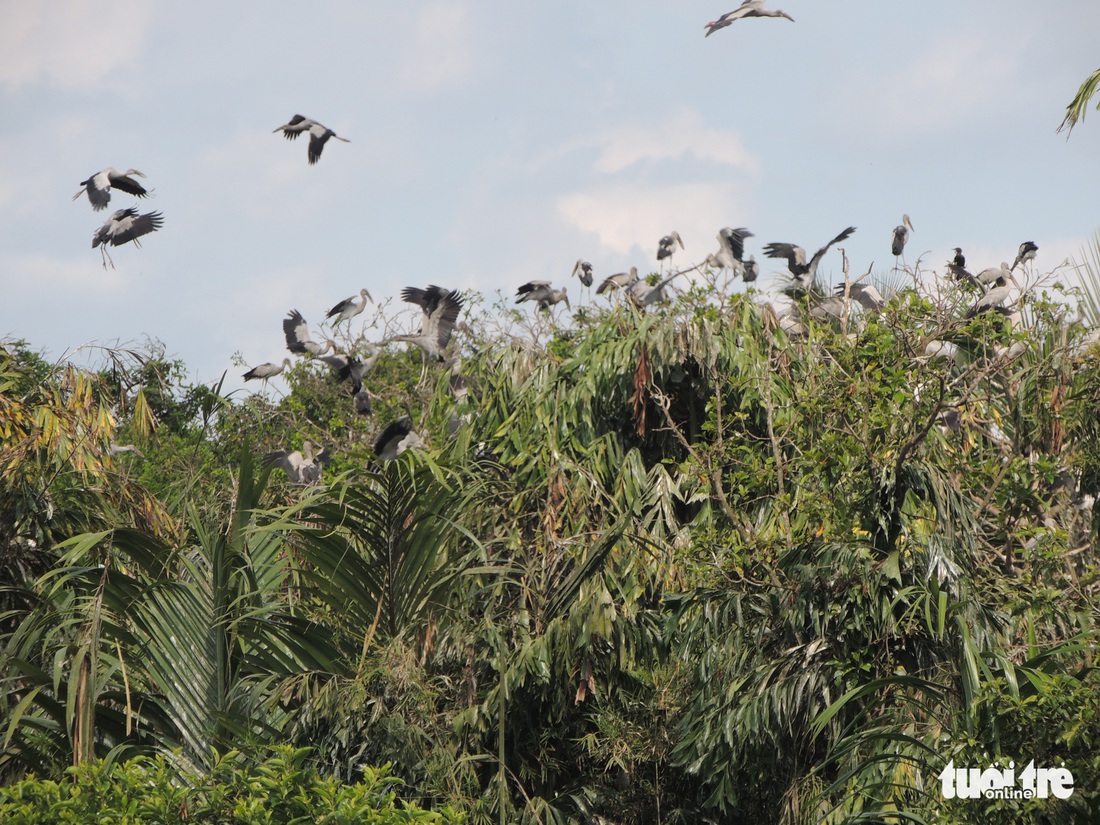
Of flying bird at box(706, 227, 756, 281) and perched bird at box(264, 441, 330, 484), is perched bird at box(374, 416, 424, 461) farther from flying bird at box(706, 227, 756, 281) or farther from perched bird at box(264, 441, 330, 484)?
flying bird at box(706, 227, 756, 281)

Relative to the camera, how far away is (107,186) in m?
11.1

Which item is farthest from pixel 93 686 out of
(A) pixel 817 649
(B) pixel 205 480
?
(B) pixel 205 480

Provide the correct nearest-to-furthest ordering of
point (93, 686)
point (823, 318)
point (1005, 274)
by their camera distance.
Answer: point (93, 686), point (823, 318), point (1005, 274)

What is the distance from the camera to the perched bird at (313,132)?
1303 centimetres

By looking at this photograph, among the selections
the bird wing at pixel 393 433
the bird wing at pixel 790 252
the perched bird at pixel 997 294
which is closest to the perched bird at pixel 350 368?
the bird wing at pixel 393 433

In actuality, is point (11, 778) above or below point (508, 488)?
below

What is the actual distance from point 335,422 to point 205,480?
159cm

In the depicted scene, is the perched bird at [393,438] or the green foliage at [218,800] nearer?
the green foliage at [218,800]

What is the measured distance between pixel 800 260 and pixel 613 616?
719 cm

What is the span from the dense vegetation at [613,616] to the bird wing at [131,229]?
3.27 metres

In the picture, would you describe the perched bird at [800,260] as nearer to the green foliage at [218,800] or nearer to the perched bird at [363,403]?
the perched bird at [363,403]

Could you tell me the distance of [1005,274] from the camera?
35.6 feet

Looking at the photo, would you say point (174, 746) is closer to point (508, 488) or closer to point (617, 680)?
point (617, 680)

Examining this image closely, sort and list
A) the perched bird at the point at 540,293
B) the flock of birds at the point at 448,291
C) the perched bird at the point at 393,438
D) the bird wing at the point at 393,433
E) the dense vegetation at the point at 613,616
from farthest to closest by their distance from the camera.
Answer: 1. the perched bird at the point at 540,293
2. the flock of birds at the point at 448,291
3. the bird wing at the point at 393,433
4. the perched bird at the point at 393,438
5. the dense vegetation at the point at 613,616
